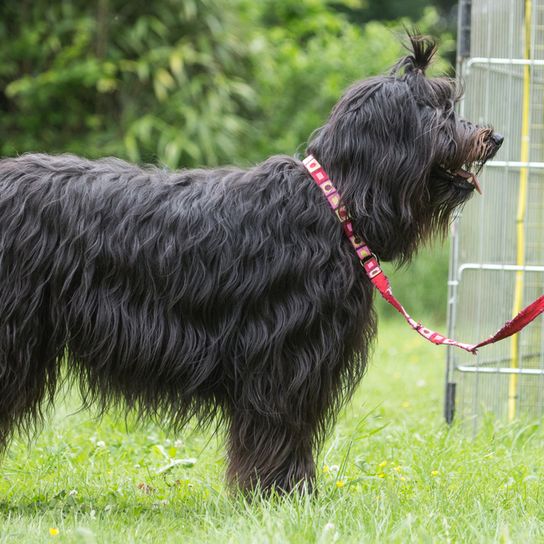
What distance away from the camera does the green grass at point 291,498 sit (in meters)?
3.07

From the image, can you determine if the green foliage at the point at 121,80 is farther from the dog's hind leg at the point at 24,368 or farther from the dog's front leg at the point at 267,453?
the dog's front leg at the point at 267,453

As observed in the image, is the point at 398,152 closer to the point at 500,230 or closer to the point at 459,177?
the point at 459,177

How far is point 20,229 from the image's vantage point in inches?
129

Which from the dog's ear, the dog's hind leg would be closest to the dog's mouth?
the dog's ear

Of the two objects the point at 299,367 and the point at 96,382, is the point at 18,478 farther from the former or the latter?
the point at 299,367

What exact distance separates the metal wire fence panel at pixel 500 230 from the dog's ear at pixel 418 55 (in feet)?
5.61

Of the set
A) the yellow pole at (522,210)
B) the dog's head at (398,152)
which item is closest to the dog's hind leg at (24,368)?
the dog's head at (398,152)

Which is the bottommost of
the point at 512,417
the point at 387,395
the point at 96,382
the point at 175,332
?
the point at 387,395

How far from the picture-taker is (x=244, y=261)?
3.29 meters

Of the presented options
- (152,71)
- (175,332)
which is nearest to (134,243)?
(175,332)

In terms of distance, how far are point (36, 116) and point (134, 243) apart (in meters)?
7.07

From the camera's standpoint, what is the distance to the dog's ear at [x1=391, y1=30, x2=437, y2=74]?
132 inches

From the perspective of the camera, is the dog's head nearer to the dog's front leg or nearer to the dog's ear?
the dog's ear

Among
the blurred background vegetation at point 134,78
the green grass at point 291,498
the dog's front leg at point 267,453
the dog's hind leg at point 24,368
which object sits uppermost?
the blurred background vegetation at point 134,78
